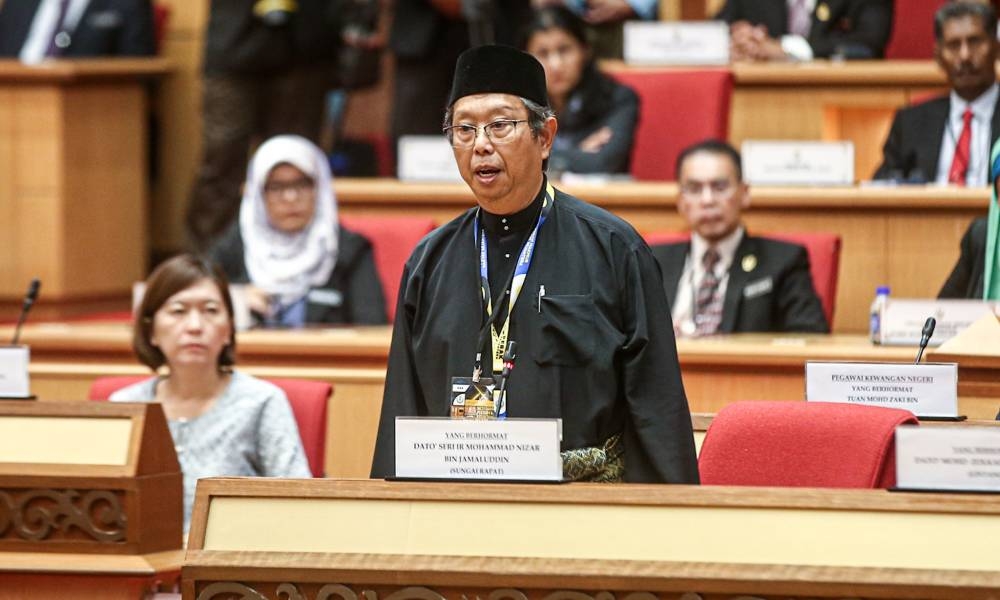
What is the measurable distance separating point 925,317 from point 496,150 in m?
1.86

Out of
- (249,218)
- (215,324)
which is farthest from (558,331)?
(249,218)

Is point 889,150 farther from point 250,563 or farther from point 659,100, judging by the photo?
point 250,563

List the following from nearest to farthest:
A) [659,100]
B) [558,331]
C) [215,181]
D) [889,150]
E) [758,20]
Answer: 1. [558,331]
2. [889,150]
3. [659,100]
4. [758,20]
5. [215,181]

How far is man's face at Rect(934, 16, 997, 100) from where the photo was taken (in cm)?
578

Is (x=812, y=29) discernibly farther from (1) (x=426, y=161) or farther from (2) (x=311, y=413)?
(2) (x=311, y=413)

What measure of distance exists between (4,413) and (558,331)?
47.3 inches

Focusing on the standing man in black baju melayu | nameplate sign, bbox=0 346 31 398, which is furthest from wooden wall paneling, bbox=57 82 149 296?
the standing man in black baju melayu

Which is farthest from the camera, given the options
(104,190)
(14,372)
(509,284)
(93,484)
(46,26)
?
(46,26)

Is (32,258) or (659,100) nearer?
(659,100)

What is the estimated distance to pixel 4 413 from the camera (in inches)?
132

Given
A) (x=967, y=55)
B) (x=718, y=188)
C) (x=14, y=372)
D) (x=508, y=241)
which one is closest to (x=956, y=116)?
(x=967, y=55)

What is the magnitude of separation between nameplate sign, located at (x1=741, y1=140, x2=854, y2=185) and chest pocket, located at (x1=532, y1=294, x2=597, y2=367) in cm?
300

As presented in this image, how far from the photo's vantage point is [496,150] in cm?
297

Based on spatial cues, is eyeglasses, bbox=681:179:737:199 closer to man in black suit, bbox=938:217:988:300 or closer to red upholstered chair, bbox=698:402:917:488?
man in black suit, bbox=938:217:988:300
